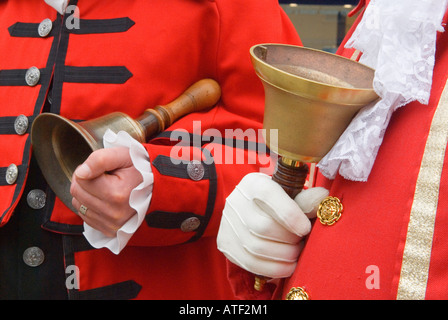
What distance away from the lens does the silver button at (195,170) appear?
1089 mm

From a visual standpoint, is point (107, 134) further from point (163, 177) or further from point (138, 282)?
point (138, 282)

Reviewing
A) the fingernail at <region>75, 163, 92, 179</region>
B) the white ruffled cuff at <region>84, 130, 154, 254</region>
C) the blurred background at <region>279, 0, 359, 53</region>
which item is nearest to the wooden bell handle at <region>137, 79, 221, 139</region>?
the white ruffled cuff at <region>84, 130, 154, 254</region>

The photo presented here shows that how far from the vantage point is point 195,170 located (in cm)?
110

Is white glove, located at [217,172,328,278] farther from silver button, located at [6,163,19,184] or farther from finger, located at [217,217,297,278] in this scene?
silver button, located at [6,163,19,184]

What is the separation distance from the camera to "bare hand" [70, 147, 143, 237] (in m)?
0.94

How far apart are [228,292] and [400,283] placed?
0.78 m

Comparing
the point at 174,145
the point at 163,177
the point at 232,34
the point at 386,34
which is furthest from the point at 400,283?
the point at 232,34

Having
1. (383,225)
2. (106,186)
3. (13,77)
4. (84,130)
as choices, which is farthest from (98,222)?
(383,225)

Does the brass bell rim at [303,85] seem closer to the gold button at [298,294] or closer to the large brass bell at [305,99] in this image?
the large brass bell at [305,99]

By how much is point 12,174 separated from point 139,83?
402mm

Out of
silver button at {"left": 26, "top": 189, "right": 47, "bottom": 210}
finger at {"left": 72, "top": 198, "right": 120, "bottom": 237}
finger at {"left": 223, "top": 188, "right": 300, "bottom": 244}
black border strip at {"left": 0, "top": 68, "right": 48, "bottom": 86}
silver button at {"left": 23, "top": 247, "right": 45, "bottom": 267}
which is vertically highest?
black border strip at {"left": 0, "top": 68, "right": 48, "bottom": 86}

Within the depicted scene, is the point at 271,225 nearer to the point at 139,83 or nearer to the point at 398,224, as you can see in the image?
the point at 398,224

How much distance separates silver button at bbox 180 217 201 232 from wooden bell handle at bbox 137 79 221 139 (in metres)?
0.24

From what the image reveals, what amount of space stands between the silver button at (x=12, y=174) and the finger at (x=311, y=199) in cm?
75
